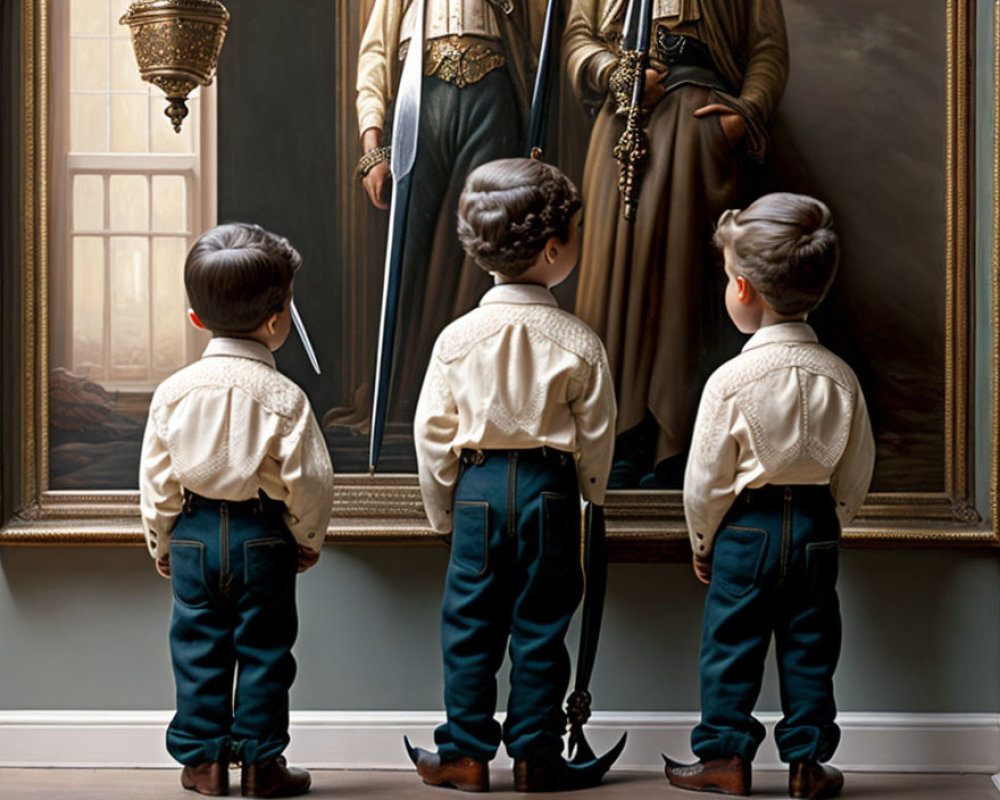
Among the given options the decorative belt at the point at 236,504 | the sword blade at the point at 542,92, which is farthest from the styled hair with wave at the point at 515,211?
the decorative belt at the point at 236,504

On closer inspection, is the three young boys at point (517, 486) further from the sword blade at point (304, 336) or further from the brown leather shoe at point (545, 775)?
the sword blade at point (304, 336)

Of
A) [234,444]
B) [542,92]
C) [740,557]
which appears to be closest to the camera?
[234,444]

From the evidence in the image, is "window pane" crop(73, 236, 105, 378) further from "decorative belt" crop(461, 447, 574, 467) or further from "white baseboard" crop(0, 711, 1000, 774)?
"decorative belt" crop(461, 447, 574, 467)

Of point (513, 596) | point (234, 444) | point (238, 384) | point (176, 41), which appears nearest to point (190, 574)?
point (234, 444)

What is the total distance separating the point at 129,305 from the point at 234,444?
765mm

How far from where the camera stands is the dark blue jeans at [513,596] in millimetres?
3107

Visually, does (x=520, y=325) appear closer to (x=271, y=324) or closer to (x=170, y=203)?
(x=271, y=324)

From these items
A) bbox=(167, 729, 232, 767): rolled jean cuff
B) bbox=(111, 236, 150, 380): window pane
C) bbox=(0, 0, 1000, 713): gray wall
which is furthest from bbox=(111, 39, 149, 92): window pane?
bbox=(167, 729, 232, 767): rolled jean cuff

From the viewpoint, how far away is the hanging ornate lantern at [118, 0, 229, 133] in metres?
3.40

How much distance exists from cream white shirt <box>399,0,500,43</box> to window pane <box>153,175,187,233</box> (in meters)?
0.73

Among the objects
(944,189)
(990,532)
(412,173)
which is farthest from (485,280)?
(990,532)

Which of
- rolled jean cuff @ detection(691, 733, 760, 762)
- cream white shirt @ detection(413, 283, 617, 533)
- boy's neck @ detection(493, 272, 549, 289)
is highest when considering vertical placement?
boy's neck @ detection(493, 272, 549, 289)

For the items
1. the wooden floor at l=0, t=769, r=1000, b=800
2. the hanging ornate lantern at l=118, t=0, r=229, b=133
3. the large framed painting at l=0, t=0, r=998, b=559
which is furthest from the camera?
the large framed painting at l=0, t=0, r=998, b=559

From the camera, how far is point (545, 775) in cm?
319
